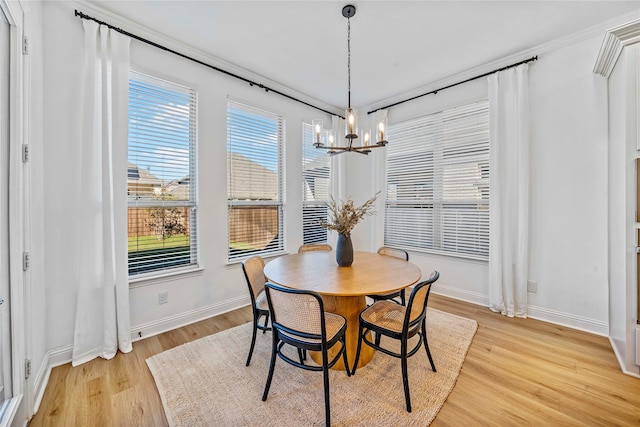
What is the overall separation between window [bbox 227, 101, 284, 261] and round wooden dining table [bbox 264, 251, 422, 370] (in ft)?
3.64

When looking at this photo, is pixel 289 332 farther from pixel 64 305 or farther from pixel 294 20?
pixel 294 20

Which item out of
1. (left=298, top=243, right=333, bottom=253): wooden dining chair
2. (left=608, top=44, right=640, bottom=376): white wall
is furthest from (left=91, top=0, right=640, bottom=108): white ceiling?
(left=298, top=243, right=333, bottom=253): wooden dining chair

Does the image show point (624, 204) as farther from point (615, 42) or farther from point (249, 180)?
point (249, 180)

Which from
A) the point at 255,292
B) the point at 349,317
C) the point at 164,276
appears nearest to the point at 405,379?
the point at 349,317

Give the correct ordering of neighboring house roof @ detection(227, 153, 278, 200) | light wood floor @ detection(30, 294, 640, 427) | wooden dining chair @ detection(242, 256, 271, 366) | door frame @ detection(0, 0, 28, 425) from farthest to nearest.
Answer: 1. neighboring house roof @ detection(227, 153, 278, 200)
2. wooden dining chair @ detection(242, 256, 271, 366)
3. light wood floor @ detection(30, 294, 640, 427)
4. door frame @ detection(0, 0, 28, 425)

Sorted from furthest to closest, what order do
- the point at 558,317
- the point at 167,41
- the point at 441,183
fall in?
the point at 441,183
the point at 558,317
the point at 167,41

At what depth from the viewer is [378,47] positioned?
2797 millimetres

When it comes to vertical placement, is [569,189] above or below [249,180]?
below

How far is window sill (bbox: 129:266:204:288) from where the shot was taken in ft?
8.22

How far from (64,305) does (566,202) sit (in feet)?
15.6

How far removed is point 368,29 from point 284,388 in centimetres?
312

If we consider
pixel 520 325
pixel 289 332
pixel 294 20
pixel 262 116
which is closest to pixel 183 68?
pixel 262 116

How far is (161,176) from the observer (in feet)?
8.81

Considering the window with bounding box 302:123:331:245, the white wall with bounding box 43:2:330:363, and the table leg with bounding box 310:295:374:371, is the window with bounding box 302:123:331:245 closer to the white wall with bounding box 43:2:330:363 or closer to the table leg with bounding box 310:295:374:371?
the white wall with bounding box 43:2:330:363
